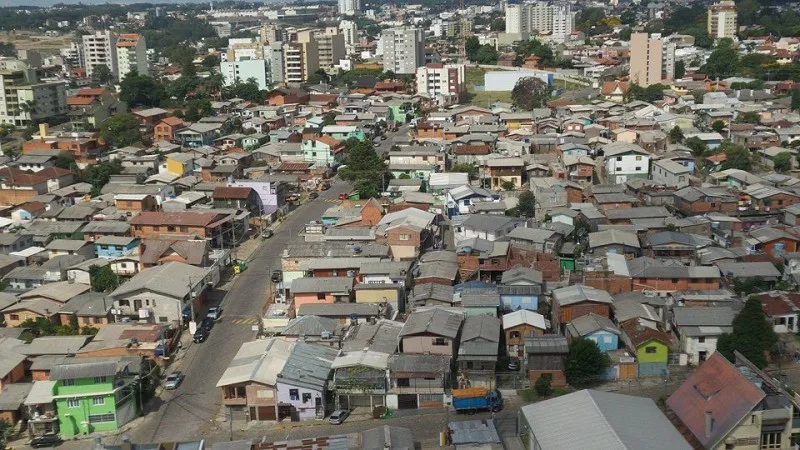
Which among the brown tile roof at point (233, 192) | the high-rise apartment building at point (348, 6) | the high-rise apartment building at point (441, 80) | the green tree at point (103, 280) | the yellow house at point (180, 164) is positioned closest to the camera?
A: the green tree at point (103, 280)

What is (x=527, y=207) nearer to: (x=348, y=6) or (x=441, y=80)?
(x=441, y=80)

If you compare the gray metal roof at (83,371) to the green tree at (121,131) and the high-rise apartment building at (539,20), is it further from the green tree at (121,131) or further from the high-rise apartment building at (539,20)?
the high-rise apartment building at (539,20)

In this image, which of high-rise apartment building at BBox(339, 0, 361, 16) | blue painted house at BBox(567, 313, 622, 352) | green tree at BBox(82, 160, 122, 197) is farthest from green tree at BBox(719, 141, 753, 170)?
high-rise apartment building at BBox(339, 0, 361, 16)

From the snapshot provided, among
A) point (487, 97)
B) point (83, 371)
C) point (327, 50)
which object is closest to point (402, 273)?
point (83, 371)

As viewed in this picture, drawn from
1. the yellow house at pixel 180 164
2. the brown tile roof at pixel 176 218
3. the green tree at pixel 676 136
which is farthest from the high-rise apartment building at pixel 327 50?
the brown tile roof at pixel 176 218

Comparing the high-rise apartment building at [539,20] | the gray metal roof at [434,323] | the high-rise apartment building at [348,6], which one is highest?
the high-rise apartment building at [348,6]

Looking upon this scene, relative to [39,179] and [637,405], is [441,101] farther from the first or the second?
[637,405]
